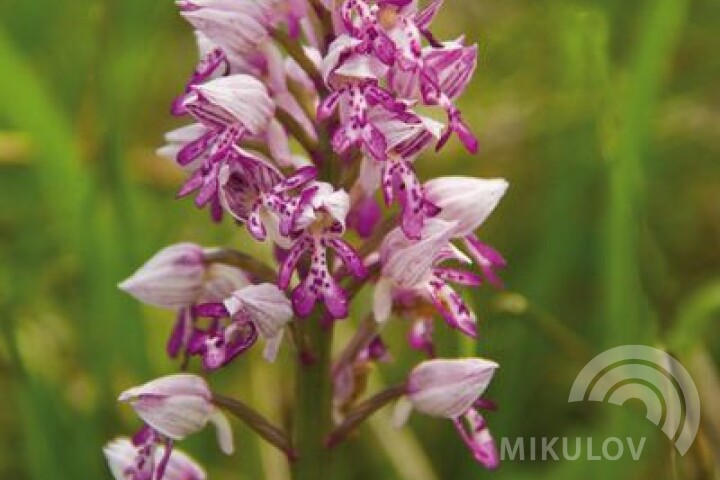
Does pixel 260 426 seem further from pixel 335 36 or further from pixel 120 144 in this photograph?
pixel 120 144

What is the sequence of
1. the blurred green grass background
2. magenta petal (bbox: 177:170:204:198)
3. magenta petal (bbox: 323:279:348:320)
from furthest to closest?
1. the blurred green grass background
2. magenta petal (bbox: 177:170:204:198)
3. magenta petal (bbox: 323:279:348:320)

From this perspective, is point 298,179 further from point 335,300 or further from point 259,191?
point 335,300

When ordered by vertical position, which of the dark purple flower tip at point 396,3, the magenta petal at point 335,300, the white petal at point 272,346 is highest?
the dark purple flower tip at point 396,3

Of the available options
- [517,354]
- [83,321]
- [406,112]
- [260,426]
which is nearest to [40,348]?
[83,321]
